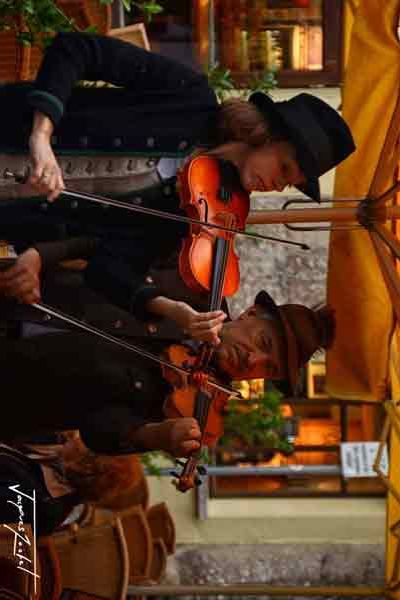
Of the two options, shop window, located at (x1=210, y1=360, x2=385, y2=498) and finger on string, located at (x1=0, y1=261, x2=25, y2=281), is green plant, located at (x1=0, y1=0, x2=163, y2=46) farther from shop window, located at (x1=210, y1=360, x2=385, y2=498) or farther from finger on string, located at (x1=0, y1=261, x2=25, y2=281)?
shop window, located at (x1=210, y1=360, x2=385, y2=498)

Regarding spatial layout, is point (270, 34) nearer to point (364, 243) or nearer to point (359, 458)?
point (359, 458)

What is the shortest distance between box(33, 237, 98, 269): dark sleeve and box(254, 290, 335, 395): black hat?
0.52m

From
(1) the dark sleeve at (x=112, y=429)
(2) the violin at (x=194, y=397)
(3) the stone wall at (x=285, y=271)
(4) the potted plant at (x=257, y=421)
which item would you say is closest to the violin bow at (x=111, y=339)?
(2) the violin at (x=194, y=397)

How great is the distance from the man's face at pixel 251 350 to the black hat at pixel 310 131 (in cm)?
39

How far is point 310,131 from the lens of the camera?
10.9 ft

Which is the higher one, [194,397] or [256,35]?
[256,35]

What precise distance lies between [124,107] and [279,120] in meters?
0.38

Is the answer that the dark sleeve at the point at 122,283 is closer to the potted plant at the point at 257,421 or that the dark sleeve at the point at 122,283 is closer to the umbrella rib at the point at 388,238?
the umbrella rib at the point at 388,238

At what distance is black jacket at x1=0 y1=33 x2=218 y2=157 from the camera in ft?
11.1

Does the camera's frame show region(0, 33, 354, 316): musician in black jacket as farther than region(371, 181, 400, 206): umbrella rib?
No

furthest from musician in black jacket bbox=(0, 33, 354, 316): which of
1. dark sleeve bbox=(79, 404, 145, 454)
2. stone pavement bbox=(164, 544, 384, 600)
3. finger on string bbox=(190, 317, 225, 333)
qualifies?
stone pavement bbox=(164, 544, 384, 600)

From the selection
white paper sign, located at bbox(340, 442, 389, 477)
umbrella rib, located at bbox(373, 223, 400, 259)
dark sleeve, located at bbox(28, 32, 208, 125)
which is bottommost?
white paper sign, located at bbox(340, 442, 389, 477)

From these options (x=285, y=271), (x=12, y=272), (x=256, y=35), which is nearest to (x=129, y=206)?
(x=12, y=272)

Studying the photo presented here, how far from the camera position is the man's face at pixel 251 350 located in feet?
11.7
